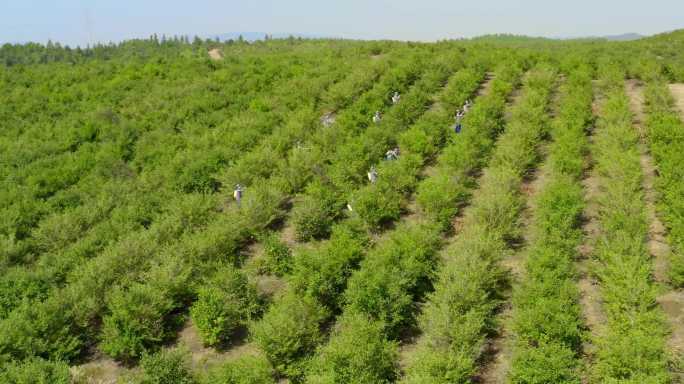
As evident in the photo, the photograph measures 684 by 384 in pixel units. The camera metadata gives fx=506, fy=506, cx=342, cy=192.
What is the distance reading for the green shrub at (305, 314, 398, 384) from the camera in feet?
27.9

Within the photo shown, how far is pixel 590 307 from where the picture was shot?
11102 millimetres

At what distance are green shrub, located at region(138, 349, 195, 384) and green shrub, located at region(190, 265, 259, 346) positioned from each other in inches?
45.2

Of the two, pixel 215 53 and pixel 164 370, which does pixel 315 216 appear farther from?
pixel 215 53

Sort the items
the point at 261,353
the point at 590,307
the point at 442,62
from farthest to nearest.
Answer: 1. the point at 442,62
2. the point at 590,307
3. the point at 261,353

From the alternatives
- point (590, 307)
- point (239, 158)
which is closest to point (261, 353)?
point (590, 307)

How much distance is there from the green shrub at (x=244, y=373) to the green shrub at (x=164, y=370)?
48cm

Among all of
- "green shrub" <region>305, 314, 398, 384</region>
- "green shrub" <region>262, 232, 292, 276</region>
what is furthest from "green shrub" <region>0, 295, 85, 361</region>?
"green shrub" <region>305, 314, 398, 384</region>

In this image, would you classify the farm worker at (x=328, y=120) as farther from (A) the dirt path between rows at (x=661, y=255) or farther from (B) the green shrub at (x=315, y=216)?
(A) the dirt path between rows at (x=661, y=255)

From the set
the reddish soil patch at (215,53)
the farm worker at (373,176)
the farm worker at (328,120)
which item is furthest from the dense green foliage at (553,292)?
the reddish soil patch at (215,53)

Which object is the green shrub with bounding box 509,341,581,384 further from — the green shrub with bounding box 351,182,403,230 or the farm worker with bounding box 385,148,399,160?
the farm worker with bounding box 385,148,399,160

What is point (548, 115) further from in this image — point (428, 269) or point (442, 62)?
point (428, 269)

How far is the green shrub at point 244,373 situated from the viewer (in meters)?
8.58

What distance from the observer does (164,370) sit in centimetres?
900

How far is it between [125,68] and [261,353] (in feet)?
108
